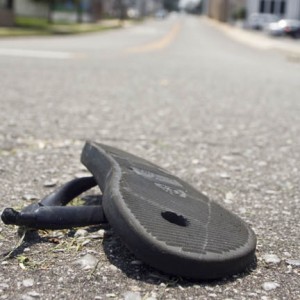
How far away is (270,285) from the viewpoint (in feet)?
7.18

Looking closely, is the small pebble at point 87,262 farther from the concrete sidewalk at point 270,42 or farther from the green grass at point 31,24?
the green grass at point 31,24

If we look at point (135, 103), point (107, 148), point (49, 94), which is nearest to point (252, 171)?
point (107, 148)

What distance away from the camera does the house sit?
67.6 metres

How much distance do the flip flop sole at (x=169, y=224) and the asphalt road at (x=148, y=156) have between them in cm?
9

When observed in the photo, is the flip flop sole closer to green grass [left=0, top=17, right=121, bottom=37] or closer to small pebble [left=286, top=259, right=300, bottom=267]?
small pebble [left=286, top=259, right=300, bottom=267]

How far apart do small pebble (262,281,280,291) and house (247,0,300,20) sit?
227 ft

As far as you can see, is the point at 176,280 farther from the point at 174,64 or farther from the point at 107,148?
the point at 174,64

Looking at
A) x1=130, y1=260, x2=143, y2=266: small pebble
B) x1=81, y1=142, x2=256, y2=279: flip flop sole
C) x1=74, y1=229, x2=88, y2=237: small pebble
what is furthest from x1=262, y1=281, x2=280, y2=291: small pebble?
x1=74, y1=229, x2=88, y2=237: small pebble

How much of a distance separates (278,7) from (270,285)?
72.5 m

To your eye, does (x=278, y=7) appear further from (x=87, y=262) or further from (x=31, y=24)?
(x=87, y=262)

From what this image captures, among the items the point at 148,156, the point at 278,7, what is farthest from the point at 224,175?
the point at 278,7

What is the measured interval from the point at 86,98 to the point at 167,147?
277cm

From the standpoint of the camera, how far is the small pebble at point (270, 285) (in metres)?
2.17

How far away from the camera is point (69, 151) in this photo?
4.22 m
